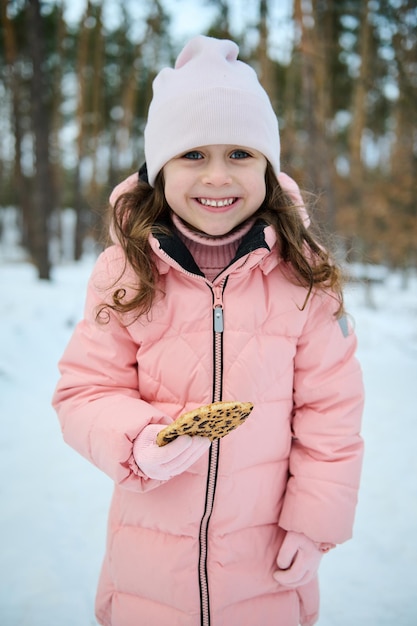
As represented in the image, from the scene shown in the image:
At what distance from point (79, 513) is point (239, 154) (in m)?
2.26

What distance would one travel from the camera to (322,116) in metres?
8.98

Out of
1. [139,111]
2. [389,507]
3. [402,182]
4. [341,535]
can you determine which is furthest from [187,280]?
[139,111]

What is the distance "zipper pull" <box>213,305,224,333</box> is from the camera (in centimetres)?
117

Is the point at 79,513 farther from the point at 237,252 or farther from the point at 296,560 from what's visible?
the point at 237,252

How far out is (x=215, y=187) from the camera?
3.81 ft

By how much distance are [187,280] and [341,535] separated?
0.87m

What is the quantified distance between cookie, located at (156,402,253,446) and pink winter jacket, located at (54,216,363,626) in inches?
5.7

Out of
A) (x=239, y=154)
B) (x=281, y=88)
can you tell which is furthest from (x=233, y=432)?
(x=281, y=88)

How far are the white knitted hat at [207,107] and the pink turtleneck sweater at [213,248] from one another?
0.21 meters

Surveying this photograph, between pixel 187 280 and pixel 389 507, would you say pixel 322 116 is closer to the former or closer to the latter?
pixel 389 507

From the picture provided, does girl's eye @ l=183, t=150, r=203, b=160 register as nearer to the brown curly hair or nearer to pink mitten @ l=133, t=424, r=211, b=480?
the brown curly hair

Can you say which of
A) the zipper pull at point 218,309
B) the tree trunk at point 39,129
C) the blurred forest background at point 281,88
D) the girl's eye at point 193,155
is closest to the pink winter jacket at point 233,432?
the zipper pull at point 218,309

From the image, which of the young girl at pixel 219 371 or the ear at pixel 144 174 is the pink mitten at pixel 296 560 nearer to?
the young girl at pixel 219 371

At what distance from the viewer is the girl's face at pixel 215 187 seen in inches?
46.5
